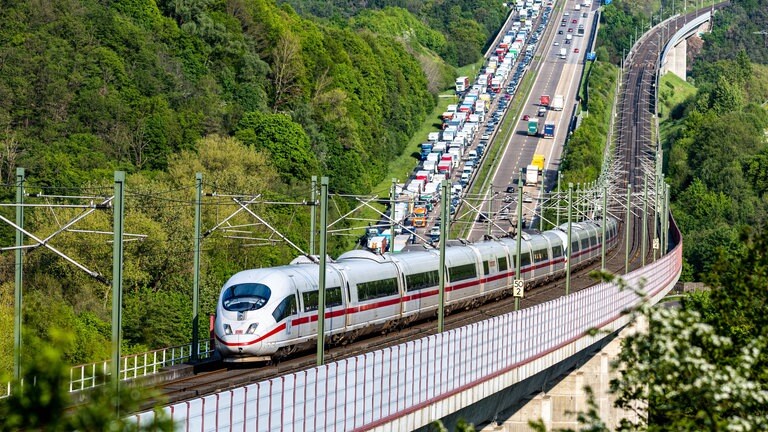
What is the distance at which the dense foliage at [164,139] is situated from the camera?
3600 inches

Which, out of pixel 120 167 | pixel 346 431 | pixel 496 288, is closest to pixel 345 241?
pixel 120 167

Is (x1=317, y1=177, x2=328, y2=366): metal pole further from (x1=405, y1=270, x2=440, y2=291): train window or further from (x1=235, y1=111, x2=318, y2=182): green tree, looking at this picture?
(x1=235, y1=111, x2=318, y2=182): green tree

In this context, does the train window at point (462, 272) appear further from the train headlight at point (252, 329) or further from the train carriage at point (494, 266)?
the train headlight at point (252, 329)

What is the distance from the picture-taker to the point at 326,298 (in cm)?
4822

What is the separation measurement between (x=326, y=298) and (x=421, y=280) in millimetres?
10763

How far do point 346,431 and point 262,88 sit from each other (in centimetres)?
13266

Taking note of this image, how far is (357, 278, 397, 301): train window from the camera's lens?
169 feet

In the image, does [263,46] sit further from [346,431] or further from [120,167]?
[346,431]

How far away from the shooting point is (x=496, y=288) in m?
71.2

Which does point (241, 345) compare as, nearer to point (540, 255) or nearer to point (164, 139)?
point (540, 255)

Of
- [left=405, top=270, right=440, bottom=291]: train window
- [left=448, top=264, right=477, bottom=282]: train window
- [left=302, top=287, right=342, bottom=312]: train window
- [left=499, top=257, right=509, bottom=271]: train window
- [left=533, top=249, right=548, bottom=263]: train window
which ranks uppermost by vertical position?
[left=302, top=287, right=342, bottom=312]: train window

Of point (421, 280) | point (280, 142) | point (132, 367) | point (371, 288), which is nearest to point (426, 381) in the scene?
point (371, 288)

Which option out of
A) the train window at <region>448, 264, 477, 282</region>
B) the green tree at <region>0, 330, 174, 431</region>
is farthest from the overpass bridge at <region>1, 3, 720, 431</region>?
the green tree at <region>0, 330, 174, 431</region>

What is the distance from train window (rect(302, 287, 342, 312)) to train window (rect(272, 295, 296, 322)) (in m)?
0.78
